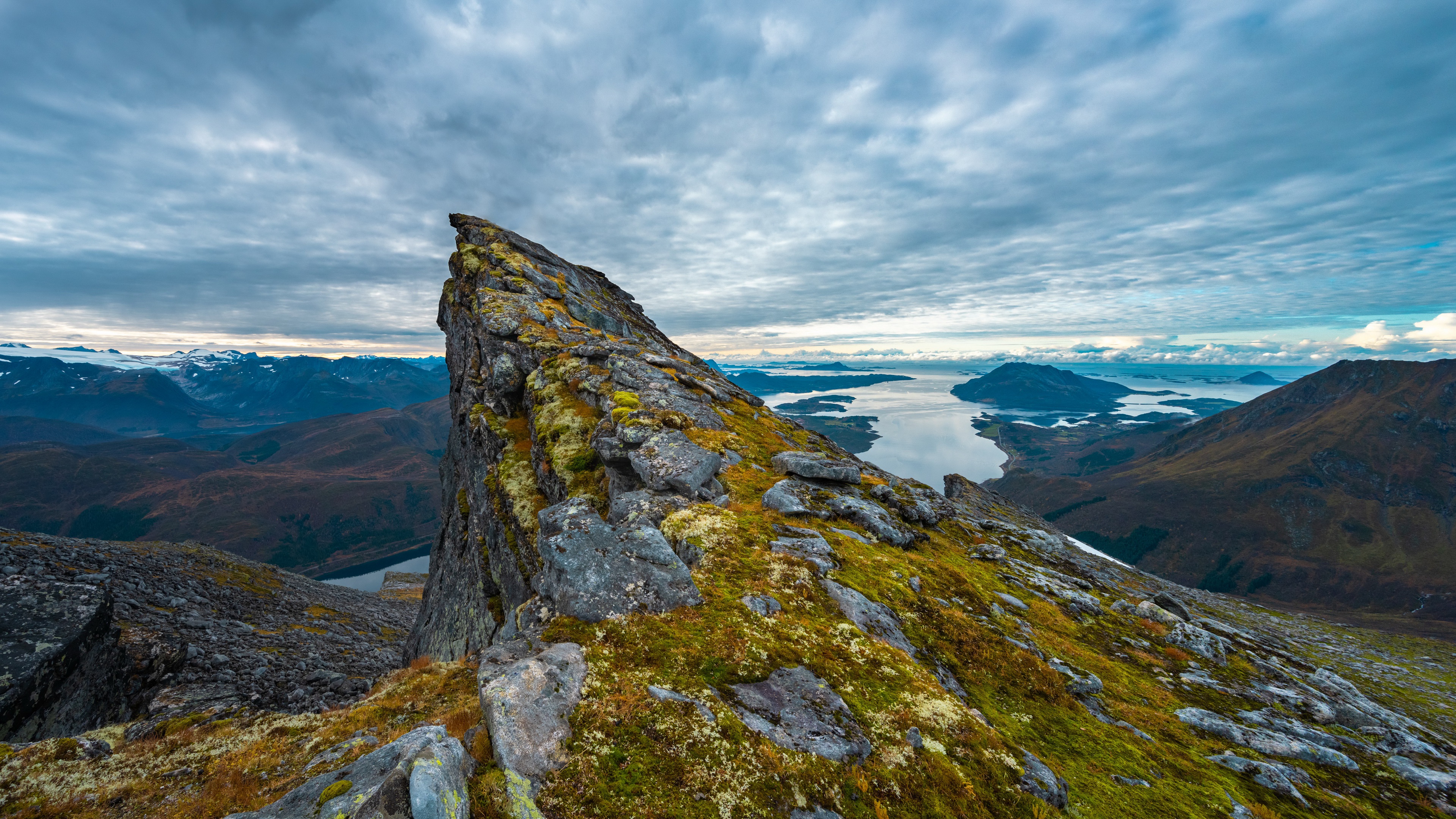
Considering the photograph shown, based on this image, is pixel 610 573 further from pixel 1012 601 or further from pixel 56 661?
pixel 56 661

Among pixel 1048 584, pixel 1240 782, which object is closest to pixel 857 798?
pixel 1240 782

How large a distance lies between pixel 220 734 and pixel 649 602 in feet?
37.9

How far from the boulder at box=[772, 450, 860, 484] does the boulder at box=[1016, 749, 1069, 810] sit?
16813mm

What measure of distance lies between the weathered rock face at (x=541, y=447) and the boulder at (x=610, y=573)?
0.06 metres

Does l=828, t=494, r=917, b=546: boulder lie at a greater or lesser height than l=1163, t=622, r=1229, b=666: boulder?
greater

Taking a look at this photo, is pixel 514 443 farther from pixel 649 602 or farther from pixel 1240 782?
pixel 1240 782

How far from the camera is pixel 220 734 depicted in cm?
1309

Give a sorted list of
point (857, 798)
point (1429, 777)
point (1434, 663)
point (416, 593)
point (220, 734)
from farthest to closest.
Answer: point (416, 593) < point (1434, 663) < point (1429, 777) < point (220, 734) < point (857, 798)

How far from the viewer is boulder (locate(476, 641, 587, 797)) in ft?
30.9

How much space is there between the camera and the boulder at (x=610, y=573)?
584 inches

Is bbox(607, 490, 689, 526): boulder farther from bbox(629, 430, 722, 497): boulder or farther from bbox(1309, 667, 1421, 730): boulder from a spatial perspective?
bbox(1309, 667, 1421, 730): boulder

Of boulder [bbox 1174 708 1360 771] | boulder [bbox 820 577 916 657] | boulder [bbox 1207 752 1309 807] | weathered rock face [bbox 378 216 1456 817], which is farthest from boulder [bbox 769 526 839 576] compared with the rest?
boulder [bbox 1174 708 1360 771]

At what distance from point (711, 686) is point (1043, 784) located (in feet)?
26.3

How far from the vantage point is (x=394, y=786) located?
25.7 feet
